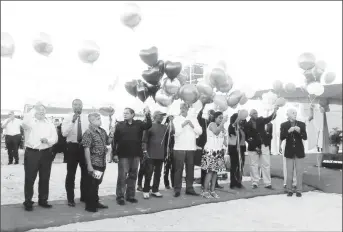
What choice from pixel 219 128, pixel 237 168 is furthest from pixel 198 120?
pixel 237 168

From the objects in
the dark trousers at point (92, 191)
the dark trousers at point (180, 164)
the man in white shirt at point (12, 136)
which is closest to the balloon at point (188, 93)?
the dark trousers at point (180, 164)

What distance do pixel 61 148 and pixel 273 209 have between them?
2941 mm

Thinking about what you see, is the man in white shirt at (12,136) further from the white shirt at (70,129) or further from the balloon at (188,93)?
the balloon at (188,93)

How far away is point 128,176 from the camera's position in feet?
16.3

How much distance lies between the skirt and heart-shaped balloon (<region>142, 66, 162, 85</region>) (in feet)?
4.39

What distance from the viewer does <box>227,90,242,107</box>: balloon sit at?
5719mm

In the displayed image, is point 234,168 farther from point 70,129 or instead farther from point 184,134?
point 70,129

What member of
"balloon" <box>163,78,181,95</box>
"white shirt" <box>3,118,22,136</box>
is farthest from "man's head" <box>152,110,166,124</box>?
"white shirt" <box>3,118,22,136</box>

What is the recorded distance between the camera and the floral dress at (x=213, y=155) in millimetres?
5414

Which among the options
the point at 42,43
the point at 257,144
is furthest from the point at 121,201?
the point at 257,144

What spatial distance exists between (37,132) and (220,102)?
2.72 meters

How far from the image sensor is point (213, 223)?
160 inches

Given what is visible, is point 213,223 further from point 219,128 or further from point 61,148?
point 61,148

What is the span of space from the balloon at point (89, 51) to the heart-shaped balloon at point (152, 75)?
716mm
